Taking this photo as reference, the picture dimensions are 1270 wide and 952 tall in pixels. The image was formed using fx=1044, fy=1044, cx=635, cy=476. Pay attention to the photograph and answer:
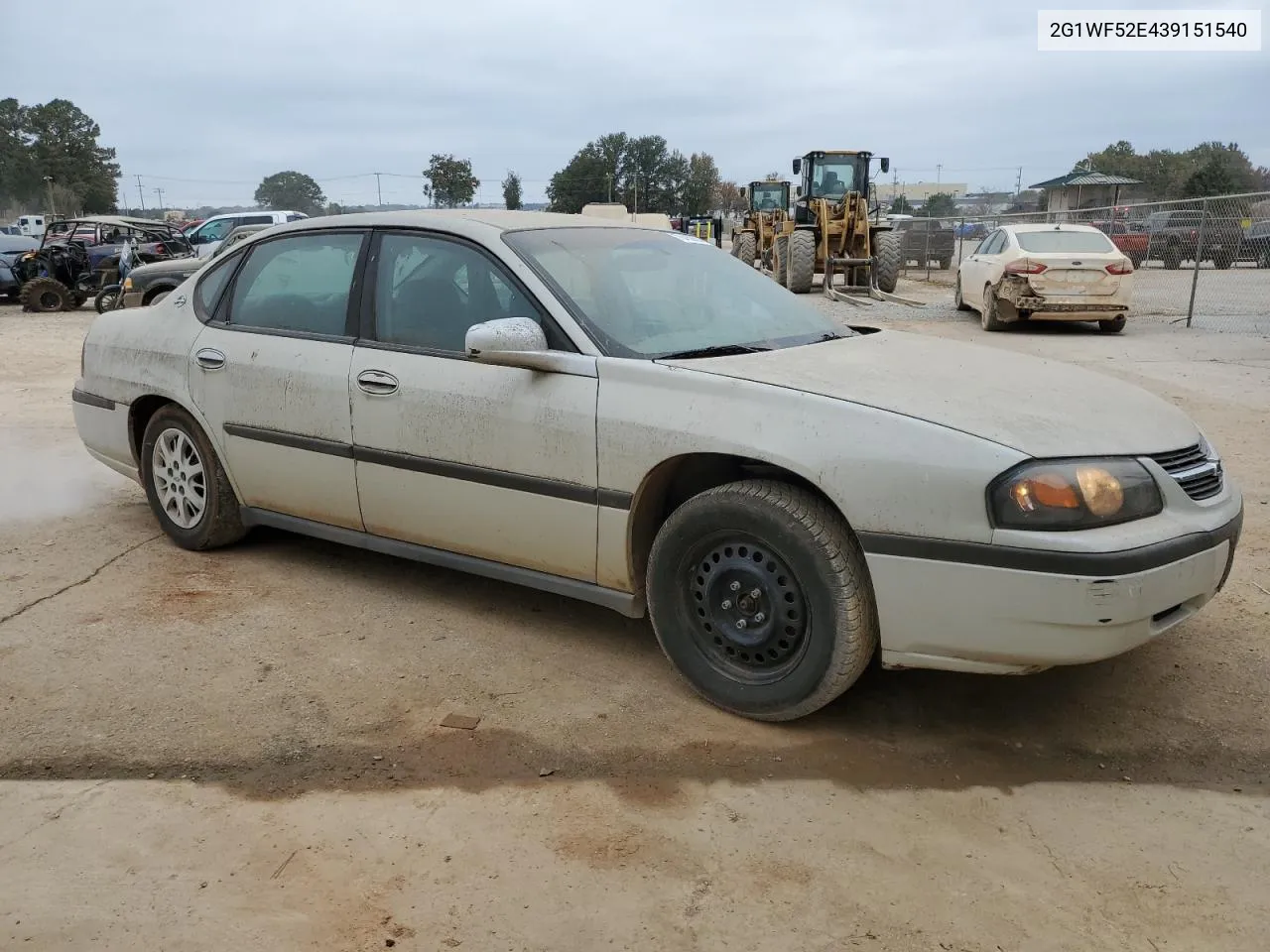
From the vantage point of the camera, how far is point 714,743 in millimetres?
3109

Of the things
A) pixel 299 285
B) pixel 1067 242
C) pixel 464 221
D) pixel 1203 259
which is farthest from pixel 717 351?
pixel 1203 259

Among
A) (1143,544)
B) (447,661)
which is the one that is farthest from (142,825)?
(1143,544)

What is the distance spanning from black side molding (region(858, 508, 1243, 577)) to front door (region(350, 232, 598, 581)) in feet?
3.32

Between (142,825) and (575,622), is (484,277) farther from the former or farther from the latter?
(142,825)

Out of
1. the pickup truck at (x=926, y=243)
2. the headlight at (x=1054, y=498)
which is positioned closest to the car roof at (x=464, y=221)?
the headlight at (x=1054, y=498)

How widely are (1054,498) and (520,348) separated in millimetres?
1685

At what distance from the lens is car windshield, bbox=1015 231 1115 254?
529 inches

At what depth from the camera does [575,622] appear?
4.07 m

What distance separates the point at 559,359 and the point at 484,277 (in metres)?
0.56

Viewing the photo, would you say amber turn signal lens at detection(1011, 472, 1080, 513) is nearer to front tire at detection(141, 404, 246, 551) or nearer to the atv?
front tire at detection(141, 404, 246, 551)

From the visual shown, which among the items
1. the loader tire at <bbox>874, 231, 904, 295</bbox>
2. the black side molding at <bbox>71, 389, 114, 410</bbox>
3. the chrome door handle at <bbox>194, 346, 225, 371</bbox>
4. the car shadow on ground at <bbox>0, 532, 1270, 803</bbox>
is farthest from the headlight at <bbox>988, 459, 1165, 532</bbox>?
the loader tire at <bbox>874, 231, 904, 295</bbox>

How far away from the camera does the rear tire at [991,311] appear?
543 inches

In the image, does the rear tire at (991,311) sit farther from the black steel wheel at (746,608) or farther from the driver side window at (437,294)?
the black steel wheel at (746,608)

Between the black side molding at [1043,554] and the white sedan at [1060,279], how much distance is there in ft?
36.6
